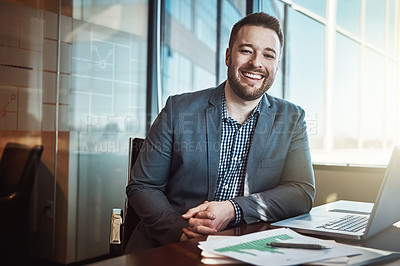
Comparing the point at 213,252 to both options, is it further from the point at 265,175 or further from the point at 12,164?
the point at 12,164

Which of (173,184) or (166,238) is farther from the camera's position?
(173,184)

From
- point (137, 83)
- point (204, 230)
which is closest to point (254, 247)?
point (204, 230)

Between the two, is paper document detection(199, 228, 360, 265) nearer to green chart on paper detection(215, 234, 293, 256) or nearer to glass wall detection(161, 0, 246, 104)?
green chart on paper detection(215, 234, 293, 256)

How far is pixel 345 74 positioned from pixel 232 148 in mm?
1540

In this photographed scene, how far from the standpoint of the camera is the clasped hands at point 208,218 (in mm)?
1443

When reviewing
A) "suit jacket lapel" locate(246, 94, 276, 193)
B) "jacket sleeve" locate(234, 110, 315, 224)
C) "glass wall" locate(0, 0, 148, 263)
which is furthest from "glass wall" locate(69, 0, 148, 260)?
"jacket sleeve" locate(234, 110, 315, 224)

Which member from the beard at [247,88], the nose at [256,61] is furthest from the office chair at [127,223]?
the nose at [256,61]

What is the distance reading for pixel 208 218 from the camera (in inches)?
57.1

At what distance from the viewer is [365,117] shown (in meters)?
2.96

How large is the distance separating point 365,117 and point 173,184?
5.58 ft

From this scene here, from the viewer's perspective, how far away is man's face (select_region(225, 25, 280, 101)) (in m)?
1.95

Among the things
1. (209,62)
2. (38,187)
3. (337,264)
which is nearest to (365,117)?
(209,62)

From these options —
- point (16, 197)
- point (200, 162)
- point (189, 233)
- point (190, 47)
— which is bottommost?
point (16, 197)

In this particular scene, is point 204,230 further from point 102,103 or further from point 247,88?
point 102,103
